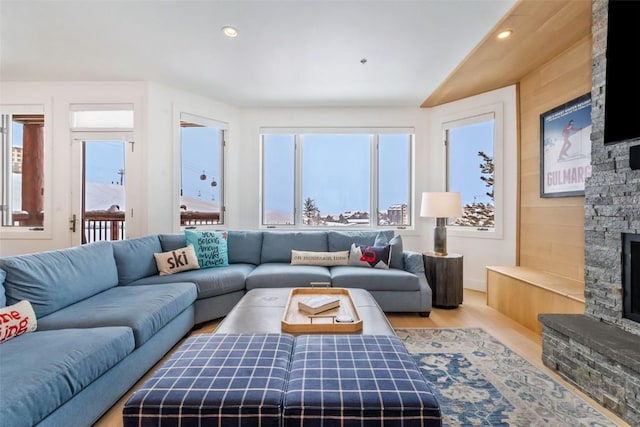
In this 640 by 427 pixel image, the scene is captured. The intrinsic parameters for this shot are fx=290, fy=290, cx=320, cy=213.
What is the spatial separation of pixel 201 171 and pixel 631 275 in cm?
452

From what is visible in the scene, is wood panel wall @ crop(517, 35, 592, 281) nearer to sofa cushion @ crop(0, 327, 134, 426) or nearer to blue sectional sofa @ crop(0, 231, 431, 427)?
blue sectional sofa @ crop(0, 231, 431, 427)

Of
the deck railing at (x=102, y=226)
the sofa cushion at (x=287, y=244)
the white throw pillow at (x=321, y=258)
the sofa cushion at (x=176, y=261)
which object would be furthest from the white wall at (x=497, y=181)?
the deck railing at (x=102, y=226)

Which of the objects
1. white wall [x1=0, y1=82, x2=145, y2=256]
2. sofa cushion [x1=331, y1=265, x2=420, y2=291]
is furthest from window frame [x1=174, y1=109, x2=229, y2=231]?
sofa cushion [x1=331, y1=265, x2=420, y2=291]

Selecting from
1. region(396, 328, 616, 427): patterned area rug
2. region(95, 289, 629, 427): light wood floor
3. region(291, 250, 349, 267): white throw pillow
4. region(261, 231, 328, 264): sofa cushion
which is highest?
region(261, 231, 328, 264): sofa cushion

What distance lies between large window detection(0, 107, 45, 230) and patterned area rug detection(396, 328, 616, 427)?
4.79m

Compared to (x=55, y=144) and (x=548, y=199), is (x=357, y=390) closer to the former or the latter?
(x=548, y=199)

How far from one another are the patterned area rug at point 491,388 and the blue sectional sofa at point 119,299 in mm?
671

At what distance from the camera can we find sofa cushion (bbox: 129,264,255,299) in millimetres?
2723

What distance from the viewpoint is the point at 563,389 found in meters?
1.79

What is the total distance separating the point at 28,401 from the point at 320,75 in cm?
342

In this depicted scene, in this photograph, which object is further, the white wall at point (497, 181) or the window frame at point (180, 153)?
the window frame at point (180, 153)

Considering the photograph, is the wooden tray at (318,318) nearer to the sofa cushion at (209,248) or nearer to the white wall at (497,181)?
the sofa cushion at (209,248)

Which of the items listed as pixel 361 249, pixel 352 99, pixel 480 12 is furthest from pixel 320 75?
pixel 361 249

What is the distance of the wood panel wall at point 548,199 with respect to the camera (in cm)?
262
